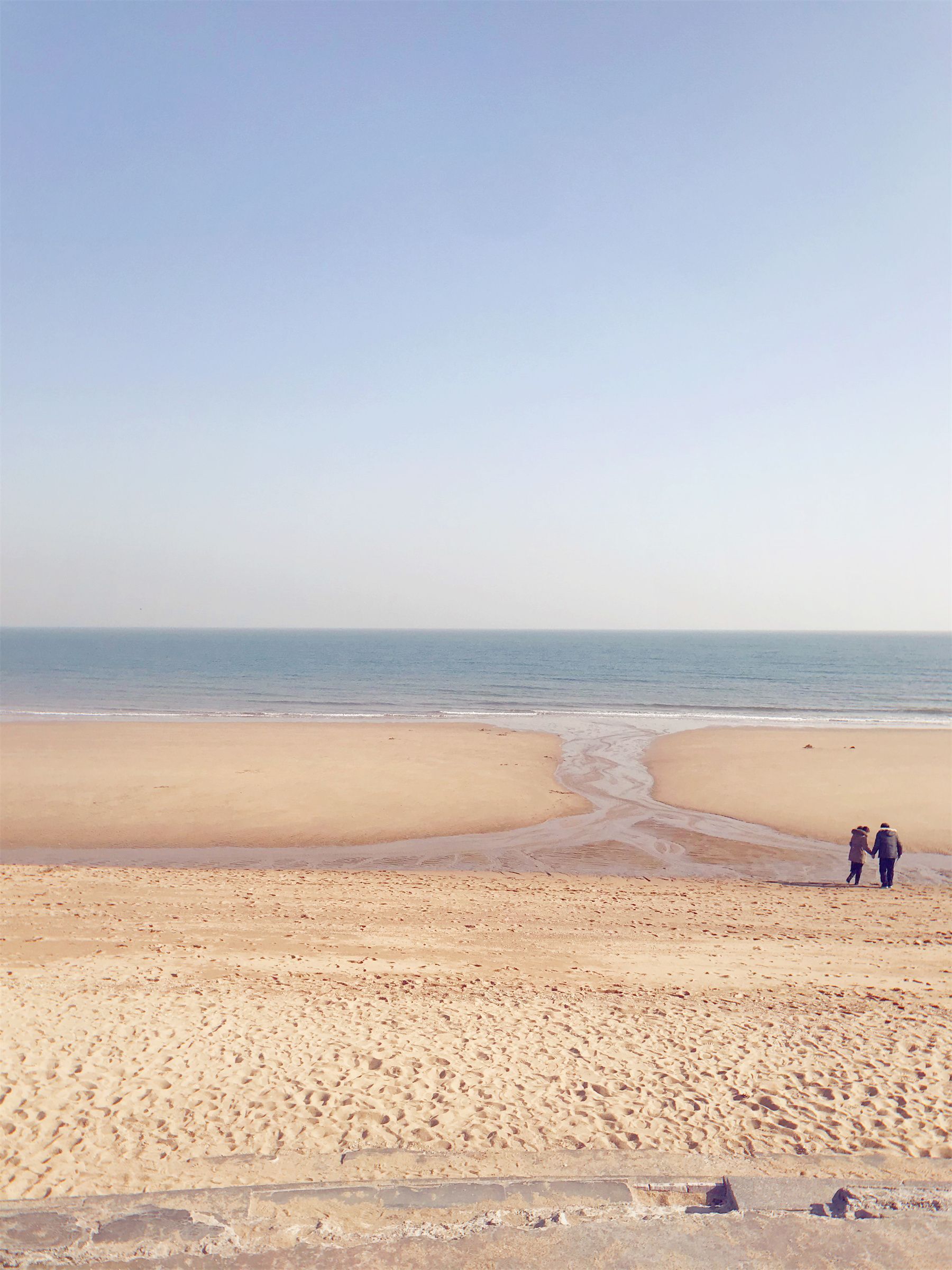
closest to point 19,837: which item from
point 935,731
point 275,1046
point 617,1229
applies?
point 275,1046

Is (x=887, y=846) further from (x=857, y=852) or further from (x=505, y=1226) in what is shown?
(x=505, y=1226)

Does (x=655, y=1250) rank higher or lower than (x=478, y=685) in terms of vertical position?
higher

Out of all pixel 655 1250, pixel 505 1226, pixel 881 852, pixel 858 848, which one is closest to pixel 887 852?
pixel 881 852

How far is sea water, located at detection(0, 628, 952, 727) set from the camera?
4756 cm

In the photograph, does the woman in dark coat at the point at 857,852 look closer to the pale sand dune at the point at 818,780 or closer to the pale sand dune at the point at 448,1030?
the pale sand dune at the point at 448,1030

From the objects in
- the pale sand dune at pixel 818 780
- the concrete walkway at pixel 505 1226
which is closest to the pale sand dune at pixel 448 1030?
the concrete walkway at pixel 505 1226

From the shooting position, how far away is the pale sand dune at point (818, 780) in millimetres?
20672

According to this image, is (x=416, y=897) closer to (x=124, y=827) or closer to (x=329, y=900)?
(x=329, y=900)

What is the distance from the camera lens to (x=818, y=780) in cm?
2570

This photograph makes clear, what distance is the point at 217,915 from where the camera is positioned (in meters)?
12.5

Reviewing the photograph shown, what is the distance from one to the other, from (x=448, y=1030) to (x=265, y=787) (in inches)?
672

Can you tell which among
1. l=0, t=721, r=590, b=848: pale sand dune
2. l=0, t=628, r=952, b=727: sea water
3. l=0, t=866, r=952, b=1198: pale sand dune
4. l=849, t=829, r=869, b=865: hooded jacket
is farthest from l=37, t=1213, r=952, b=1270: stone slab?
l=0, t=628, r=952, b=727: sea water

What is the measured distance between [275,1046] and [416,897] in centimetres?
631

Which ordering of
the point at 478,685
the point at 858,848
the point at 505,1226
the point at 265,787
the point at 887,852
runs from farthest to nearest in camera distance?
1. the point at 478,685
2. the point at 265,787
3. the point at 858,848
4. the point at 887,852
5. the point at 505,1226
